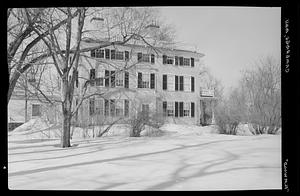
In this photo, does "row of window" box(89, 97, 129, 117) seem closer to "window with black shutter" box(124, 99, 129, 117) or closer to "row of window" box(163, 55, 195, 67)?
"window with black shutter" box(124, 99, 129, 117)

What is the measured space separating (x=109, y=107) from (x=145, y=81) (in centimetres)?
58

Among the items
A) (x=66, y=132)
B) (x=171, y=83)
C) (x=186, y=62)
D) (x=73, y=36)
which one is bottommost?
(x=66, y=132)

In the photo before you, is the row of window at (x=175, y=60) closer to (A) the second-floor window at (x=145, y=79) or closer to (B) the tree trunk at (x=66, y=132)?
(A) the second-floor window at (x=145, y=79)

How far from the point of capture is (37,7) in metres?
3.32

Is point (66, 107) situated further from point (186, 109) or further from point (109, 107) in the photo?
point (186, 109)

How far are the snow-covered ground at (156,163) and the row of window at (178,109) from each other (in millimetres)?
171

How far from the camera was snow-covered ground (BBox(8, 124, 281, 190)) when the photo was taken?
315cm

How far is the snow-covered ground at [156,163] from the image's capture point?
10.3 ft

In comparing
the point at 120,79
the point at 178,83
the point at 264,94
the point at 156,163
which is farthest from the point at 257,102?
the point at 120,79

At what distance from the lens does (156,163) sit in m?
3.33

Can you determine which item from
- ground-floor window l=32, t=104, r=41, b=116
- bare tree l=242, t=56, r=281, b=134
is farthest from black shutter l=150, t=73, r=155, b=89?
ground-floor window l=32, t=104, r=41, b=116

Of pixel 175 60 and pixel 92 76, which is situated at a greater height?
pixel 175 60

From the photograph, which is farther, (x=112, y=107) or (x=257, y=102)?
(x=112, y=107)
